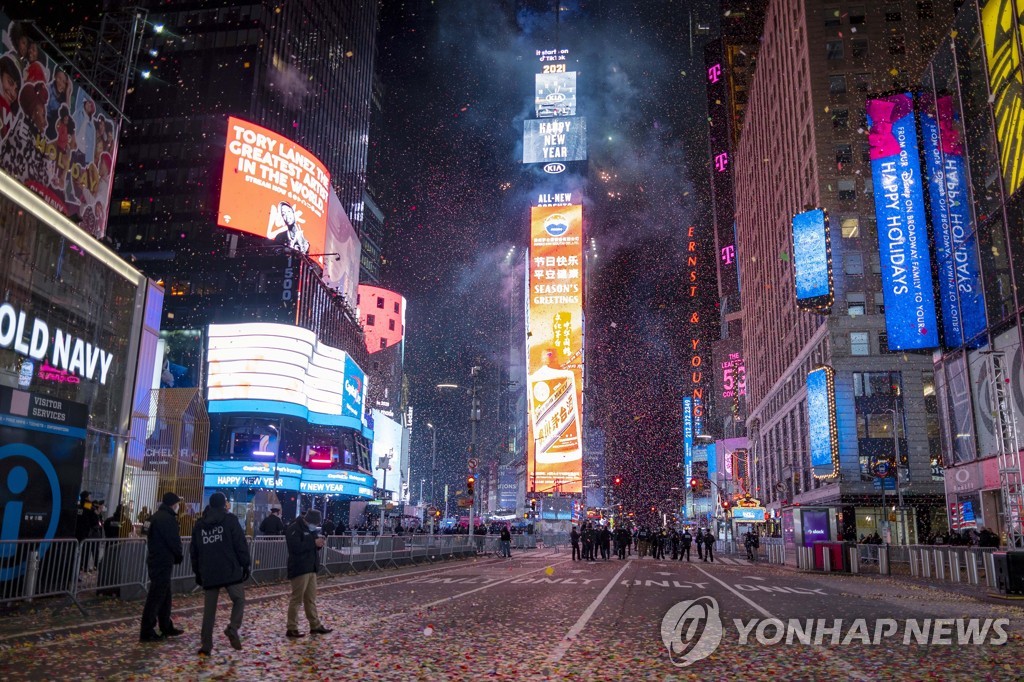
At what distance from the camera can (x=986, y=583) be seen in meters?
23.0

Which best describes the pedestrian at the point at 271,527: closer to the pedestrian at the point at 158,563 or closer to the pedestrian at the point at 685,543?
the pedestrian at the point at 158,563

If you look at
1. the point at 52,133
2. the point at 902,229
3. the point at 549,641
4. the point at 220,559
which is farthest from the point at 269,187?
the point at 549,641

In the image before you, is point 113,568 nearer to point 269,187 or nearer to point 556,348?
point 269,187

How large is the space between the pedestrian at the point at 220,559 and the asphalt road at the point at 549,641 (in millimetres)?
454

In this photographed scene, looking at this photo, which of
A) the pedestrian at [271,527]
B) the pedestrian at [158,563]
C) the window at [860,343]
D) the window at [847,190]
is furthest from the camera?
the window at [847,190]

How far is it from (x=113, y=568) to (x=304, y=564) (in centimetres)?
638

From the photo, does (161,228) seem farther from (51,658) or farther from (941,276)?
(51,658)

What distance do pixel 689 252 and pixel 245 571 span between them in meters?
173

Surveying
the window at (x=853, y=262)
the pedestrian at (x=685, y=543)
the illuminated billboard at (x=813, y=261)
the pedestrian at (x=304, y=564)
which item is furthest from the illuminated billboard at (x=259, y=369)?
the pedestrian at (x=304, y=564)

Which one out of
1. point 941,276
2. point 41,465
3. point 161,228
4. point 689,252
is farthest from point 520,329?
point 41,465

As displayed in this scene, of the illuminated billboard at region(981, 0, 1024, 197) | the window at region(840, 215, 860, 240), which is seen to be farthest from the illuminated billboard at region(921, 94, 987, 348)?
the window at region(840, 215, 860, 240)

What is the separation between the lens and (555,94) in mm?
133375

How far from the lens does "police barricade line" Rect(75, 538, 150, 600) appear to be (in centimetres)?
1402

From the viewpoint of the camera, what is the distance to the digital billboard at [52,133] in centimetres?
2309
